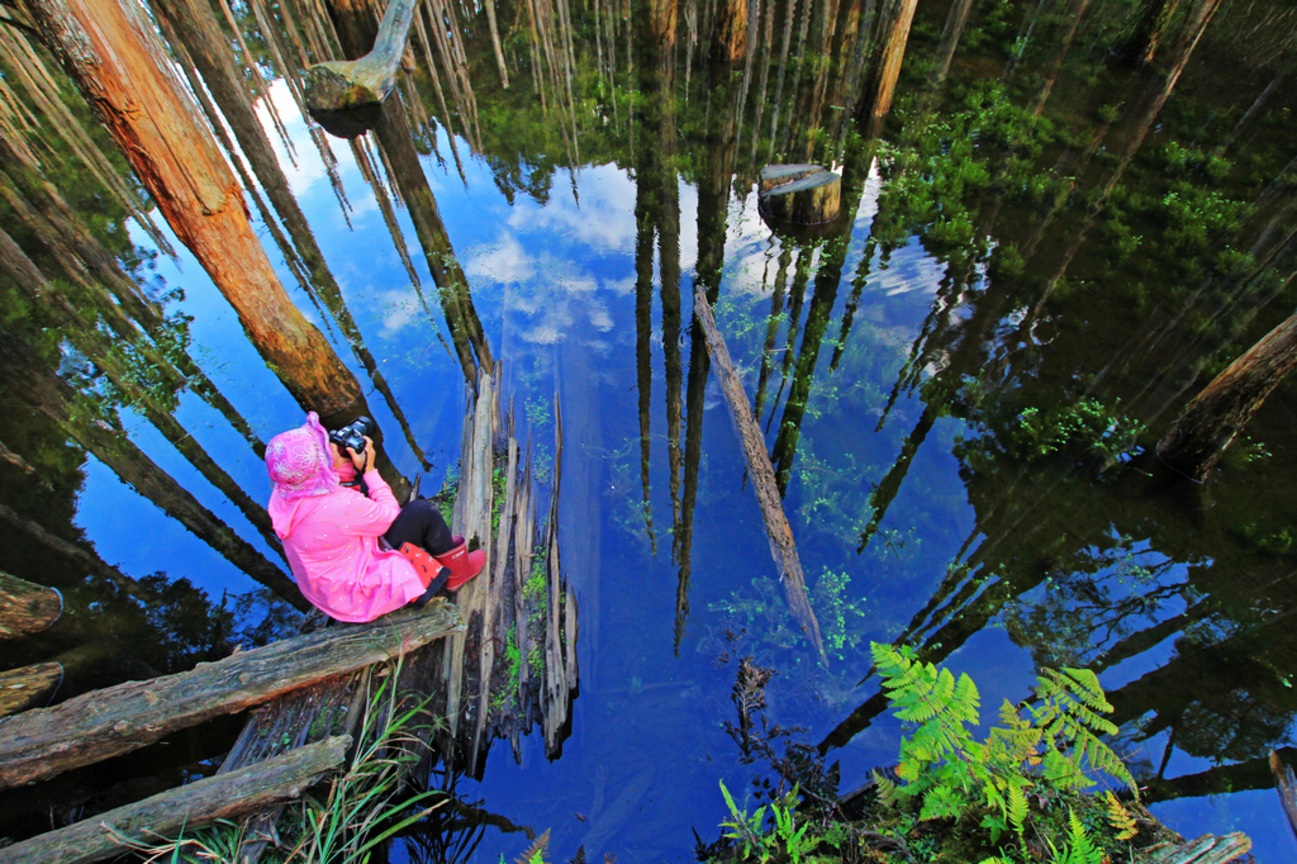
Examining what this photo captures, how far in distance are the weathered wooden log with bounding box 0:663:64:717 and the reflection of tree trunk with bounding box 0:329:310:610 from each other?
109cm

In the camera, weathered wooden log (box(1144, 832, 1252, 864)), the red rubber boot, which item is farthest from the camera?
the red rubber boot

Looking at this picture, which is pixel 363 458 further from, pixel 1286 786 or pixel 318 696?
pixel 1286 786

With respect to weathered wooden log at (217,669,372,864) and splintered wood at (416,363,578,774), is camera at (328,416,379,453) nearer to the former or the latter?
splintered wood at (416,363,578,774)

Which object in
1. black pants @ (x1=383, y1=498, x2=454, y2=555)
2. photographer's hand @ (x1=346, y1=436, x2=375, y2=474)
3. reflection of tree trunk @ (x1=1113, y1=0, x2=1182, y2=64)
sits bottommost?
Answer: black pants @ (x1=383, y1=498, x2=454, y2=555)

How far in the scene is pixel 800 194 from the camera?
6.66 metres

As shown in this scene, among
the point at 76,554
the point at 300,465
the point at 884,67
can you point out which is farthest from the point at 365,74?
the point at 300,465

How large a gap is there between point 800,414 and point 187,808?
4.65 m

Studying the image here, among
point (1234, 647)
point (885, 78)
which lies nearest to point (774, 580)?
point (1234, 647)

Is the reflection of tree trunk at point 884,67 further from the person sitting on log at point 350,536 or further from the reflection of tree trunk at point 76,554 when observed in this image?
the reflection of tree trunk at point 76,554

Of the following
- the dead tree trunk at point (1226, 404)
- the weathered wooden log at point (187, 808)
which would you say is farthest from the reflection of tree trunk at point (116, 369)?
the dead tree trunk at point (1226, 404)

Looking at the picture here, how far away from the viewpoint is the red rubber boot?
3.39 meters

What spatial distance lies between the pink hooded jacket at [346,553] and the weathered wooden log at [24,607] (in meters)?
2.41

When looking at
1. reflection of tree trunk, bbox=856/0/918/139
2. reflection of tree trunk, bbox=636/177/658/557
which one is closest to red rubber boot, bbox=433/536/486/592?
reflection of tree trunk, bbox=636/177/658/557

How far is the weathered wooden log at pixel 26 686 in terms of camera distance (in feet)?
10.5
